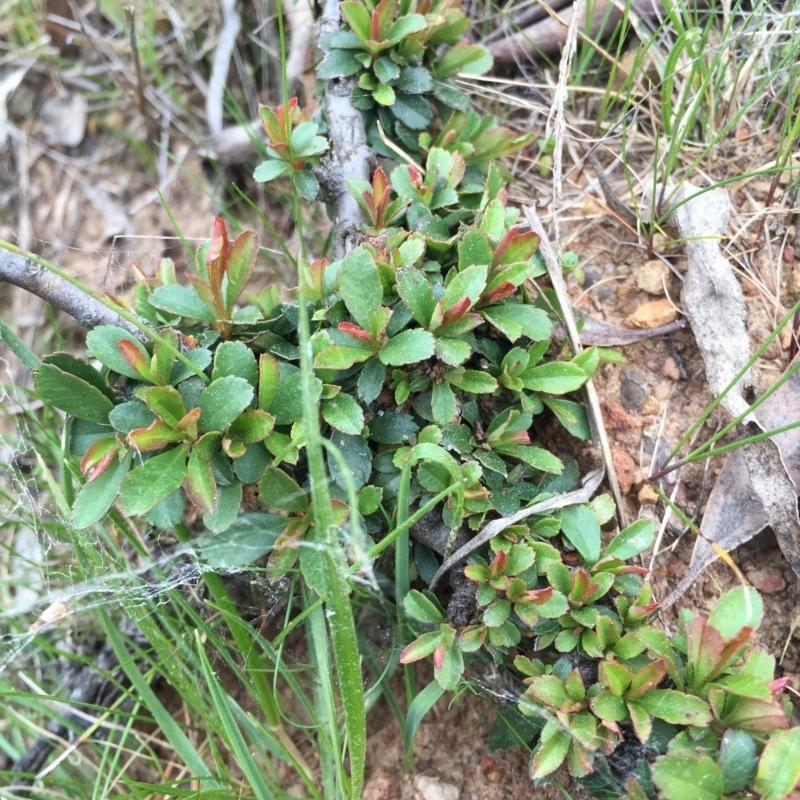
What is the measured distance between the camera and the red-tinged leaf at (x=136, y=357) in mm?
1473

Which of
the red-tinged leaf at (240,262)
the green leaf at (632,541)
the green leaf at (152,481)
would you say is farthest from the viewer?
the red-tinged leaf at (240,262)

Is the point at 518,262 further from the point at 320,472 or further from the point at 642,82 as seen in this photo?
the point at 642,82

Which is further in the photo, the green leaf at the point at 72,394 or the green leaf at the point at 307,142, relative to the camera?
the green leaf at the point at 307,142

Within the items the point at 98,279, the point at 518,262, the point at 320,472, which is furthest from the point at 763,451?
the point at 98,279

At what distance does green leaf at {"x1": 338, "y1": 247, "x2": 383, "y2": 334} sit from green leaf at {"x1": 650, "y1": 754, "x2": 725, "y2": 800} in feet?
3.36

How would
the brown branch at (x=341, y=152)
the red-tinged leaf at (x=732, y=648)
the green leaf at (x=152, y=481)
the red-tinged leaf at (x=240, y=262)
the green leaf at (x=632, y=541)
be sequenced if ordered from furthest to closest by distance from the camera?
the brown branch at (x=341, y=152) < the red-tinged leaf at (x=240, y=262) < the green leaf at (x=632, y=541) < the green leaf at (x=152, y=481) < the red-tinged leaf at (x=732, y=648)

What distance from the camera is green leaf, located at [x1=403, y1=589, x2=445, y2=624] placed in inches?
58.9

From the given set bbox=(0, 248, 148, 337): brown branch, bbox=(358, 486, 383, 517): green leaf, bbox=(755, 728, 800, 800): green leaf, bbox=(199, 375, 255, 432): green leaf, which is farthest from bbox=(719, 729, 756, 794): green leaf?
bbox=(0, 248, 148, 337): brown branch

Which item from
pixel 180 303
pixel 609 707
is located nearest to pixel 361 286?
pixel 180 303

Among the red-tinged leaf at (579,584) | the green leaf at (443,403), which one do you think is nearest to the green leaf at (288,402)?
the green leaf at (443,403)

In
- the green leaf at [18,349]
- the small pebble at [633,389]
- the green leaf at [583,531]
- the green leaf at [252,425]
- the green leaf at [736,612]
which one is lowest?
the green leaf at [736,612]

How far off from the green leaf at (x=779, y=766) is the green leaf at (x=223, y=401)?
1.17 m

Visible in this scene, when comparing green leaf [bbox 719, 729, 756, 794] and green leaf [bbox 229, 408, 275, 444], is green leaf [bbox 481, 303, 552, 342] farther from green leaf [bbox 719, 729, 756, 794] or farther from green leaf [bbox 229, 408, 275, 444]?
green leaf [bbox 719, 729, 756, 794]

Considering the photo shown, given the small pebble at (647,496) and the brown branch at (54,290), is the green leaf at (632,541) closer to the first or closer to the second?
the small pebble at (647,496)
